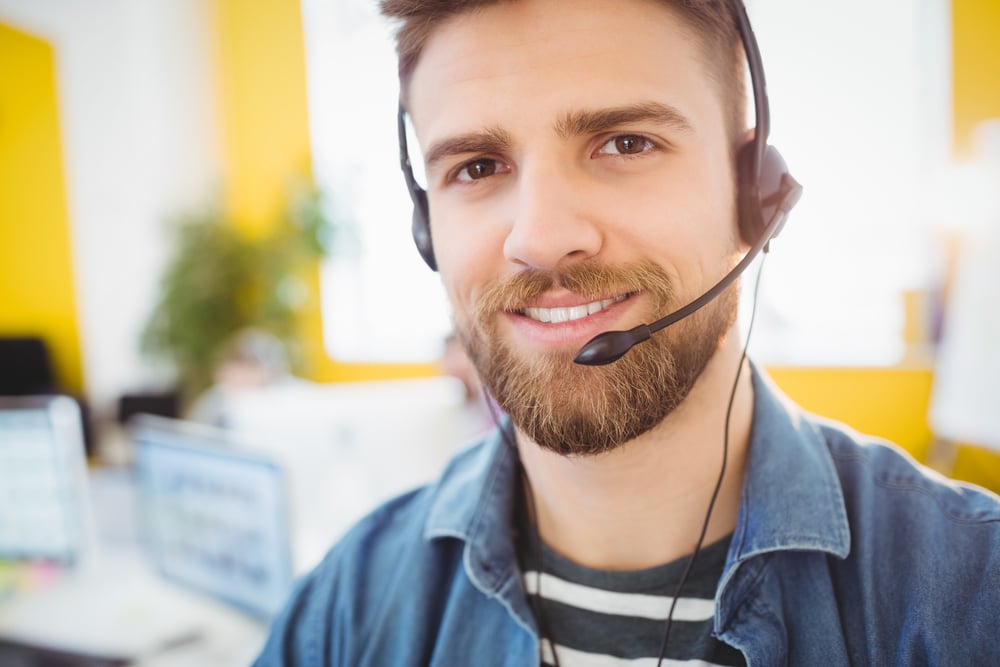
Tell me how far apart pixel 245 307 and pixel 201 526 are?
132 inches

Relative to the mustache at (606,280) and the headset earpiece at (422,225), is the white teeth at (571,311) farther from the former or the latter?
the headset earpiece at (422,225)

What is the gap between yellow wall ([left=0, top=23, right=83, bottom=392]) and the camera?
450cm

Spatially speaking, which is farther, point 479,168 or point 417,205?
point 417,205

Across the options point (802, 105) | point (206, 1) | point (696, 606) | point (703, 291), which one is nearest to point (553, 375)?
point (703, 291)

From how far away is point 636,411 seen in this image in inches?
27.4

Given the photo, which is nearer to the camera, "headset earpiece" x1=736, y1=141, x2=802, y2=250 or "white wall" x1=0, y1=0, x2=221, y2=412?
"headset earpiece" x1=736, y1=141, x2=802, y2=250

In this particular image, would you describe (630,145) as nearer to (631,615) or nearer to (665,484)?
(665,484)

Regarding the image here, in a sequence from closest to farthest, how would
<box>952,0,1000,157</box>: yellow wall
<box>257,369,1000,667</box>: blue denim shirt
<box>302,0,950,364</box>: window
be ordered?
1. <box>257,369,1000,667</box>: blue denim shirt
2. <box>952,0,1000,157</box>: yellow wall
3. <box>302,0,950,364</box>: window

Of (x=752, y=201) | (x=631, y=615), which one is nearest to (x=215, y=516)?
(x=631, y=615)

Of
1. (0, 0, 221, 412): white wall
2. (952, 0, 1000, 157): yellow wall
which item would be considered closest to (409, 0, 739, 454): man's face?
(952, 0, 1000, 157): yellow wall

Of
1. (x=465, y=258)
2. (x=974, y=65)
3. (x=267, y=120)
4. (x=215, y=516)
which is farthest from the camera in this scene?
(x=267, y=120)

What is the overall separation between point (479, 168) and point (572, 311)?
23 cm

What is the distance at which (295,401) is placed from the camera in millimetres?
1654

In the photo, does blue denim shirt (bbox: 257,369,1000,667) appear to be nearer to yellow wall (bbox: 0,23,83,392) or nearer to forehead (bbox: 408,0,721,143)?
forehead (bbox: 408,0,721,143)
